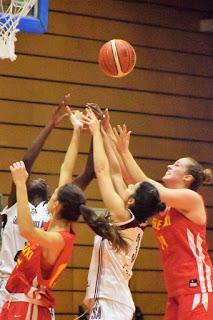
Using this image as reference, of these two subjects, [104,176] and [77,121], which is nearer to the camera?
[104,176]

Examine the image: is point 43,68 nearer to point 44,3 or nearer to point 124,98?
point 124,98

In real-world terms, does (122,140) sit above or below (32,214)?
A: above

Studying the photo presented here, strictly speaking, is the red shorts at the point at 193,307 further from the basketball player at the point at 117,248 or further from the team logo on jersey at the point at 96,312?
the team logo on jersey at the point at 96,312

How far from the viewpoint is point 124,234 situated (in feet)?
15.5

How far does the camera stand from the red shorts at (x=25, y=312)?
459 centimetres

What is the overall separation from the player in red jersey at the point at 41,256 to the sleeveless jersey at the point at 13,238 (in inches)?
43.8

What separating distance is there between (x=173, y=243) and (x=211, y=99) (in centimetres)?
421

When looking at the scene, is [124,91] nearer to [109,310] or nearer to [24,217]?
[109,310]

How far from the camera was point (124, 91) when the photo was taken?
874 centimetres

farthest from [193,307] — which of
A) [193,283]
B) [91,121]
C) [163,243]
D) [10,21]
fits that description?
[10,21]

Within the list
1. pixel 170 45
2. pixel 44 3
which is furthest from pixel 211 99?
pixel 44 3

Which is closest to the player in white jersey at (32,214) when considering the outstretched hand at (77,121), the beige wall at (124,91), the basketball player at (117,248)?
the outstretched hand at (77,121)

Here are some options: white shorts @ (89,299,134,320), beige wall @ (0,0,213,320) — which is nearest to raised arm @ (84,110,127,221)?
white shorts @ (89,299,134,320)

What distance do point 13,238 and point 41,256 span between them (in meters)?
1.43
